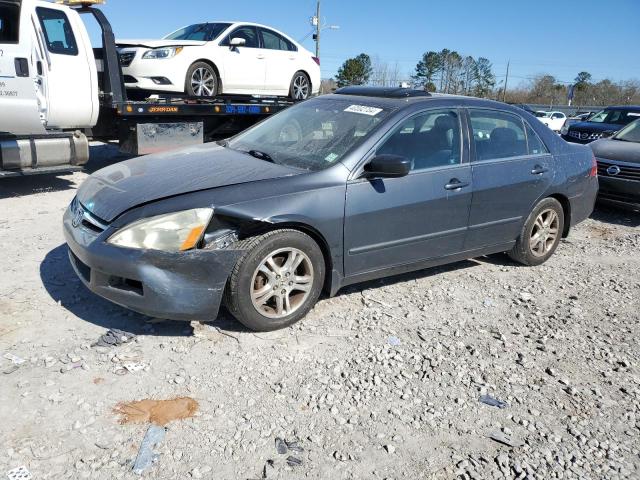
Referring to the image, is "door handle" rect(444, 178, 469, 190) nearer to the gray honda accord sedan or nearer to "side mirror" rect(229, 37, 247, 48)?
the gray honda accord sedan

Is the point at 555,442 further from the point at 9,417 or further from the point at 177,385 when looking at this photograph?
the point at 9,417

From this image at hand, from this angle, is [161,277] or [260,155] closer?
[161,277]

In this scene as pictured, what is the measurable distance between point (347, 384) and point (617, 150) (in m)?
6.65

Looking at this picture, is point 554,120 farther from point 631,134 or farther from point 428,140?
point 428,140

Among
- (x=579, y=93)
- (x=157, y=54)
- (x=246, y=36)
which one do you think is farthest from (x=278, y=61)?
(x=579, y=93)

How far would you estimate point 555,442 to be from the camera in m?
2.76

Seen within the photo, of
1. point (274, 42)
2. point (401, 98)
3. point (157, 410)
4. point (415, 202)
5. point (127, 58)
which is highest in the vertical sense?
point (274, 42)

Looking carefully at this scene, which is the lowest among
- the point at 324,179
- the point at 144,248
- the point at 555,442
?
the point at 555,442

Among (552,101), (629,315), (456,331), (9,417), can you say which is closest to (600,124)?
(629,315)

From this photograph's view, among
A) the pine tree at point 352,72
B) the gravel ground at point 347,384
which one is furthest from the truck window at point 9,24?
the pine tree at point 352,72

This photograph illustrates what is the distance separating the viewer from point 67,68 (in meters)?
7.43

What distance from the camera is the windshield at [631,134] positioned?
8.36 m

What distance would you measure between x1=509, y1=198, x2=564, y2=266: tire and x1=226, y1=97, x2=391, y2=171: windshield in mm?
1893

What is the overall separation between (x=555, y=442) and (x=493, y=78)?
7320 centimetres
